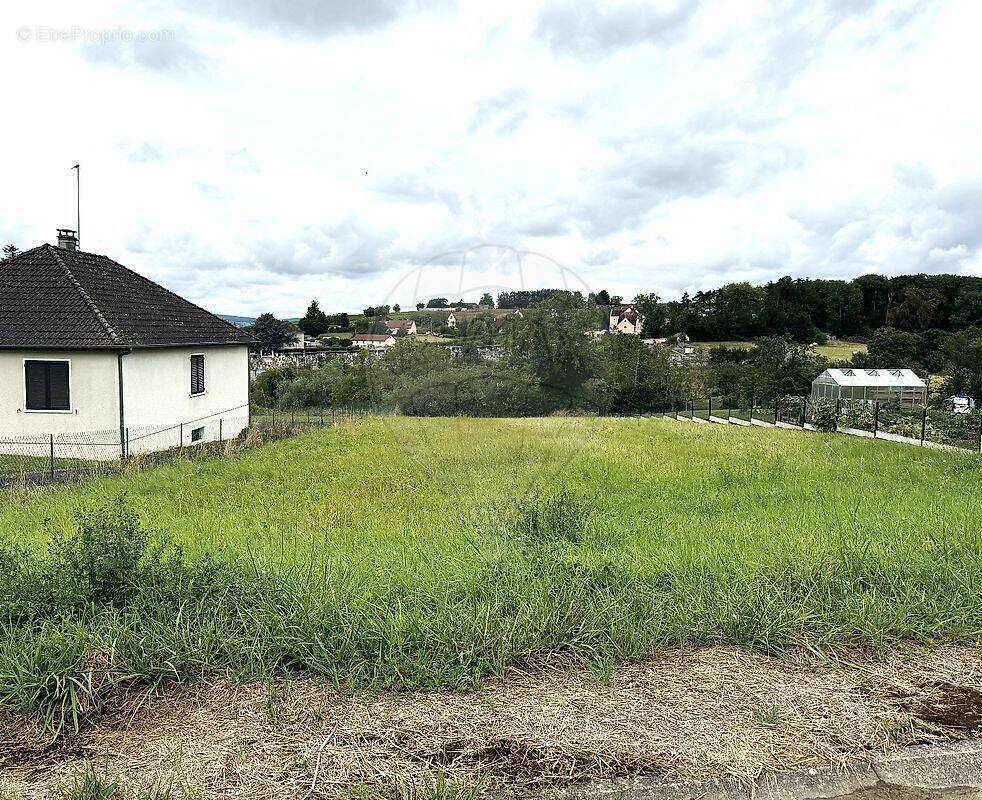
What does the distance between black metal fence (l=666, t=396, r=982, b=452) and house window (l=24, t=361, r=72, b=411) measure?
22002 millimetres

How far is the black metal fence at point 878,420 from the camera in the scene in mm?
19391

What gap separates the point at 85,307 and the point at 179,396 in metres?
3.52

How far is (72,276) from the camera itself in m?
19.6

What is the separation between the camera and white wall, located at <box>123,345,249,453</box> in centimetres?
1831

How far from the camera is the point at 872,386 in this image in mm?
41406

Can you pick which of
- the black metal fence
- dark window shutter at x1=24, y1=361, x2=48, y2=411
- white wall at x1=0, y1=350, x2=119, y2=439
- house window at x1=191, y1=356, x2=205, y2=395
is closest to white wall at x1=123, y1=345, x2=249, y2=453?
house window at x1=191, y1=356, x2=205, y2=395

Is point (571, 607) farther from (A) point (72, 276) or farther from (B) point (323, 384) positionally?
(B) point (323, 384)

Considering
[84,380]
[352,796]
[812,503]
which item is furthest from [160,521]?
[84,380]

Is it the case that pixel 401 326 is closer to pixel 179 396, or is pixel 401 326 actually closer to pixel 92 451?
pixel 92 451

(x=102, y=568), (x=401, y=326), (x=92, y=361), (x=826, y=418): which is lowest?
(x=826, y=418)

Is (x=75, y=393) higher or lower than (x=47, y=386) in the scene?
lower

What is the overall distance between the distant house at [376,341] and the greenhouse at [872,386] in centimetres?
4062

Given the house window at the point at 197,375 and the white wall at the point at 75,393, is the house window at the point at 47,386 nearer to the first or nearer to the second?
the white wall at the point at 75,393

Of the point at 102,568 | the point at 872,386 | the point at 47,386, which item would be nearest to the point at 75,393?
the point at 47,386
